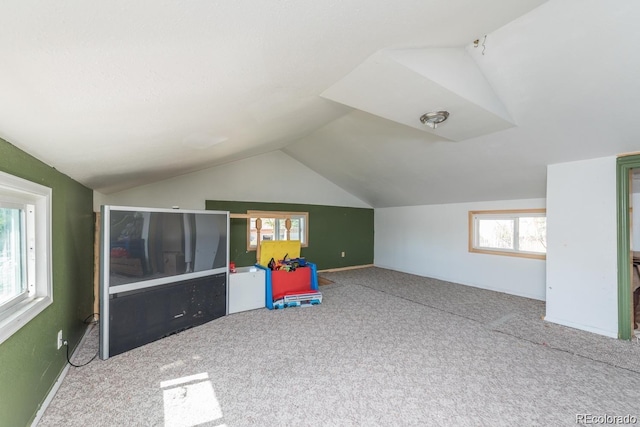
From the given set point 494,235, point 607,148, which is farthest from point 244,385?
point 494,235

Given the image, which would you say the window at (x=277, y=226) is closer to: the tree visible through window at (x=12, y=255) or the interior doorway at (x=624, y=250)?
the tree visible through window at (x=12, y=255)

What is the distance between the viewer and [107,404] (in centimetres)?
192

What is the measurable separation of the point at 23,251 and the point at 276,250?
2.96 m

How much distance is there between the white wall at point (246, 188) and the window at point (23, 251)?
8.25 feet

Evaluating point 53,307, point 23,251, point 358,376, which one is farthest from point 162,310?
point 358,376

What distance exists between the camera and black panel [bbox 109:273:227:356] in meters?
2.59

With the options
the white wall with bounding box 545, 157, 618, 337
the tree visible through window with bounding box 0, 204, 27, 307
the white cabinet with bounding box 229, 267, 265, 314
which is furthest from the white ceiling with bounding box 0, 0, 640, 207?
the white cabinet with bounding box 229, 267, 265, 314

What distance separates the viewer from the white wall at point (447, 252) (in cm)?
459

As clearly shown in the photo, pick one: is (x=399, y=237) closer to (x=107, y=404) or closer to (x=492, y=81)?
(x=492, y=81)

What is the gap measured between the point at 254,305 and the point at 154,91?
3.35m

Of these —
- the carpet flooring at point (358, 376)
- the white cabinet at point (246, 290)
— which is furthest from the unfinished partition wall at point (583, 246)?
the white cabinet at point (246, 290)

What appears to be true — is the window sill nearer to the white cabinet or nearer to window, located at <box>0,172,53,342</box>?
window, located at <box>0,172,53,342</box>

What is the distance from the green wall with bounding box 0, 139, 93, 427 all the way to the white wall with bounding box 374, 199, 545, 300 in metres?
5.82

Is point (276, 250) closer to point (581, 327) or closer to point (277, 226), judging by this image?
point (277, 226)
